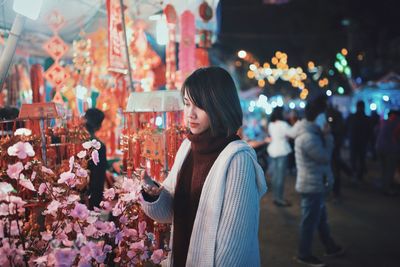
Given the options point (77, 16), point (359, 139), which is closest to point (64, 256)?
point (77, 16)

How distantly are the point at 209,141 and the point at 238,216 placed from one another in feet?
1.51

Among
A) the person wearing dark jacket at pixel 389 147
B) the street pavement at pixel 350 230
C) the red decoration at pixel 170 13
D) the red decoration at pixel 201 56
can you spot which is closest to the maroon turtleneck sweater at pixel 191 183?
the street pavement at pixel 350 230

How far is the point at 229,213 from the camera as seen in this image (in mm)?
1921

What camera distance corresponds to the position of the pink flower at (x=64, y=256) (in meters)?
1.54

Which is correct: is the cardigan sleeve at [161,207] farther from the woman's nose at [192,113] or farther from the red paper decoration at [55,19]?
the red paper decoration at [55,19]

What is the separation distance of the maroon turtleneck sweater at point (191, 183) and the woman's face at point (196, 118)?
0.03m

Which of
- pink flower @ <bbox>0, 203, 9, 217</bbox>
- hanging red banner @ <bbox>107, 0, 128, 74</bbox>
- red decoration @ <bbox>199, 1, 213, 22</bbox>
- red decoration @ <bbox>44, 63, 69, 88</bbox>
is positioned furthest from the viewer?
red decoration @ <bbox>44, 63, 69, 88</bbox>

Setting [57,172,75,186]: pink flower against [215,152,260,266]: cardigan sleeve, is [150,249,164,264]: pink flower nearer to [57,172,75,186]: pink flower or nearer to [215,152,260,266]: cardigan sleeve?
[215,152,260,266]: cardigan sleeve

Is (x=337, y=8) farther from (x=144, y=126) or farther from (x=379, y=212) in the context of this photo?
(x=144, y=126)

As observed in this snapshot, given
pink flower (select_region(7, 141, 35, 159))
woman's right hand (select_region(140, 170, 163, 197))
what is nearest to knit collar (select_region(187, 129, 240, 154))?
woman's right hand (select_region(140, 170, 163, 197))

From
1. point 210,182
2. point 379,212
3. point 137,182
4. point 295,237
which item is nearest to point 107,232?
point 137,182

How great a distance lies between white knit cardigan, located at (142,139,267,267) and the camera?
1907 millimetres

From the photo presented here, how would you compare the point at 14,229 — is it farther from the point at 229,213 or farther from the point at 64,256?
the point at 229,213

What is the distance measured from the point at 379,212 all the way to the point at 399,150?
7.97 ft
